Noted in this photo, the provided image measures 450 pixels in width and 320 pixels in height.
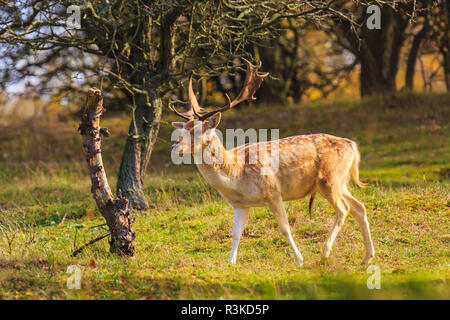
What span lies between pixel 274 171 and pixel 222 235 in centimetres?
218

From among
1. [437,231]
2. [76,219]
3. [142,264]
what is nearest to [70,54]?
[76,219]

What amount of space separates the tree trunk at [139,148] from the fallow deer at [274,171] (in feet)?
11.8

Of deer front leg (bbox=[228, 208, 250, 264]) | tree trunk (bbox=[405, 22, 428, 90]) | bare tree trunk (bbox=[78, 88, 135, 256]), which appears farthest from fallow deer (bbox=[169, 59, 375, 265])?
tree trunk (bbox=[405, 22, 428, 90])

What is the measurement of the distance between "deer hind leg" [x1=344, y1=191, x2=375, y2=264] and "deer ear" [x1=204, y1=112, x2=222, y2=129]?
209 centimetres

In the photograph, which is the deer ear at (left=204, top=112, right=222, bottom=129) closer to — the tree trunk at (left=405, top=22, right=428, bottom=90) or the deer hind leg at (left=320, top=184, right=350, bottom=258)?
the deer hind leg at (left=320, top=184, right=350, bottom=258)

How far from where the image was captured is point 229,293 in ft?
19.6

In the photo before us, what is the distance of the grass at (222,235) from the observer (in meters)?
6.27

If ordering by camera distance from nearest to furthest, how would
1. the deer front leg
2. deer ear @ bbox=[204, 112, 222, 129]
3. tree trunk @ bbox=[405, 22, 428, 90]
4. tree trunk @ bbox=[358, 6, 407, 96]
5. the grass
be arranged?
the grass, deer ear @ bbox=[204, 112, 222, 129], the deer front leg, tree trunk @ bbox=[405, 22, 428, 90], tree trunk @ bbox=[358, 6, 407, 96]

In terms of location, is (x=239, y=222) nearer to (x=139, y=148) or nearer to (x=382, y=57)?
(x=139, y=148)

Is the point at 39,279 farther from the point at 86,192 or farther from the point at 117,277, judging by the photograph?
the point at 86,192

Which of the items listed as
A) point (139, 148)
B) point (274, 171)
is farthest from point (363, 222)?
point (139, 148)

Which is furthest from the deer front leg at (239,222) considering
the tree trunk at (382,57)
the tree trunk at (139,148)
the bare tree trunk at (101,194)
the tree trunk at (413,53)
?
the tree trunk at (413,53)

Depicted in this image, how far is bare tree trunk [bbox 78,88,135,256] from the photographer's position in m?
7.84

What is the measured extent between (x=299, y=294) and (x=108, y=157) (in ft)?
43.2
